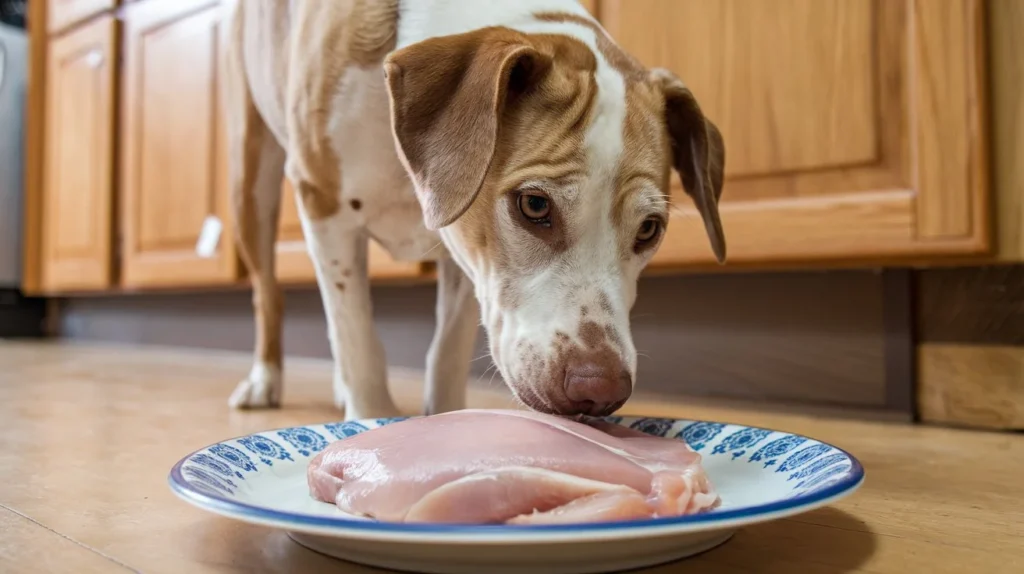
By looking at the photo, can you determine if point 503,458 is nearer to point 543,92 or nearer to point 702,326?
point 543,92

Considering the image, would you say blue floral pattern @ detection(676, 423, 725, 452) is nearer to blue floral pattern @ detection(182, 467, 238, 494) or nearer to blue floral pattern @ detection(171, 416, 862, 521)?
blue floral pattern @ detection(171, 416, 862, 521)

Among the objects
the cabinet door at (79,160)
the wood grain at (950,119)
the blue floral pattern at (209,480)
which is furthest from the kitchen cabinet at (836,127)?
the cabinet door at (79,160)

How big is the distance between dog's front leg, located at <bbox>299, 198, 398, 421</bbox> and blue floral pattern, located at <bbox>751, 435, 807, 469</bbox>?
2.33 feet

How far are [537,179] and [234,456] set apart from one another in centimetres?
45

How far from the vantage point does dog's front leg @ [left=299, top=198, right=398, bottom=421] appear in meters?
1.47

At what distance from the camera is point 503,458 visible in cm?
71

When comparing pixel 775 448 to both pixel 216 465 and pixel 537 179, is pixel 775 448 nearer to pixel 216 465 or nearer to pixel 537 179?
pixel 537 179

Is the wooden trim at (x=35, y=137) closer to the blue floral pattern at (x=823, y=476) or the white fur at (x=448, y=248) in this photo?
the white fur at (x=448, y=248)

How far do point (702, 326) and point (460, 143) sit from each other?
125 centimetres

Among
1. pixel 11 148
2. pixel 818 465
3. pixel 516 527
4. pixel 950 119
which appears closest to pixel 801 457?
pixel 818 465

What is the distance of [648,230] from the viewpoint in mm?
1099

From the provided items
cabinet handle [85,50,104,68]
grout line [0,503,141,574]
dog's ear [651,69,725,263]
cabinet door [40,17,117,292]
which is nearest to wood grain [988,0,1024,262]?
dog's ear [651,69,725,263]

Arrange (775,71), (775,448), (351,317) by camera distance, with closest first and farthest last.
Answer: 1. (775,448)
2. (351,317)
3. (775,71)

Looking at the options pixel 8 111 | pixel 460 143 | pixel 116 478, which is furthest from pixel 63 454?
pixel 8 111
